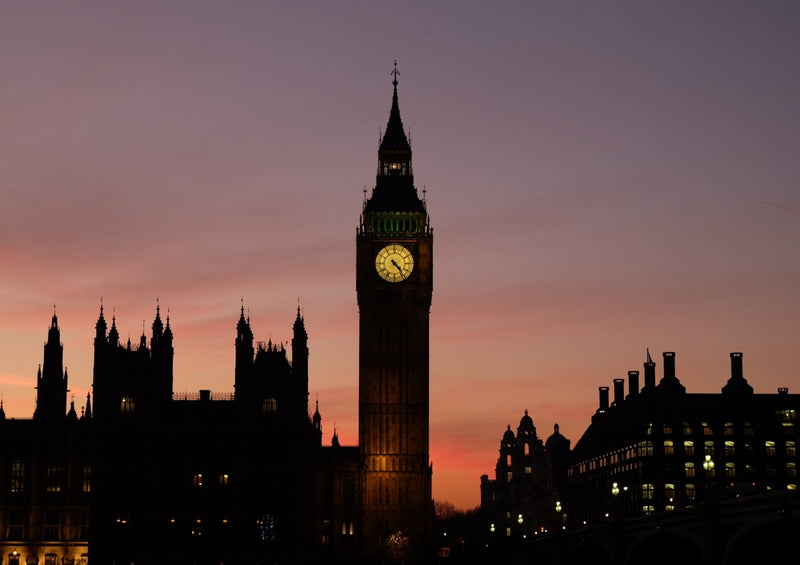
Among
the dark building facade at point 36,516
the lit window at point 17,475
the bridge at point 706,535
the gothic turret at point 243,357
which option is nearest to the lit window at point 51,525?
the dark building facade at point 36,516

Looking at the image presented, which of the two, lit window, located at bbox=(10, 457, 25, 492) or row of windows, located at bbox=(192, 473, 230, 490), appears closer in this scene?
row of windows, located at bbox=(192, 473, 230, 490)

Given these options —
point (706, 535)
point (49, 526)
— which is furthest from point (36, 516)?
point (706, 535)

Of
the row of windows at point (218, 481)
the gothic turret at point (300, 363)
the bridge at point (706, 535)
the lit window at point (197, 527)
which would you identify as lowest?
the bridge at point (706, 535)

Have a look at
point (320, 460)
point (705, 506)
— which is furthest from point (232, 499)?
point (705, 506)

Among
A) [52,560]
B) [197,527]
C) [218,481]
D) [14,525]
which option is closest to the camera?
[197,527]

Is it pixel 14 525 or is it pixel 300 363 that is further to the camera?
pixel 14 525

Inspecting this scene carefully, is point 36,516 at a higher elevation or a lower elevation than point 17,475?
lower

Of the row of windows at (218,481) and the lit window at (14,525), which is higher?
the row of windows at (218,481)

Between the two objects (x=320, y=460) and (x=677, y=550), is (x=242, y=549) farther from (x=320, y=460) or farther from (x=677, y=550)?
(x=677, y=550)

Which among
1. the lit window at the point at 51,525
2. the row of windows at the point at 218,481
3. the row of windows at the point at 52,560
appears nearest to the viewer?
the row of windows at the point at 218,481

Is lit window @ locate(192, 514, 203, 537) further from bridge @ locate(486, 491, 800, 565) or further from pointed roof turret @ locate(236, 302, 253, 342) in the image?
bridge @ locate(486, 491, 800, 565)

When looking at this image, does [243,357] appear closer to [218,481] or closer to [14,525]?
[218,481]

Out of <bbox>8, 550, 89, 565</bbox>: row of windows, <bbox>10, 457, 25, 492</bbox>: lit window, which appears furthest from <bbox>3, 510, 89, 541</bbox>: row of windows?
<bbox>10, 457, 25, 492</bbox>: lit window

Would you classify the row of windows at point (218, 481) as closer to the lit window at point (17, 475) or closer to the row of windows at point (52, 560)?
the row of windows at point (52, 560)
